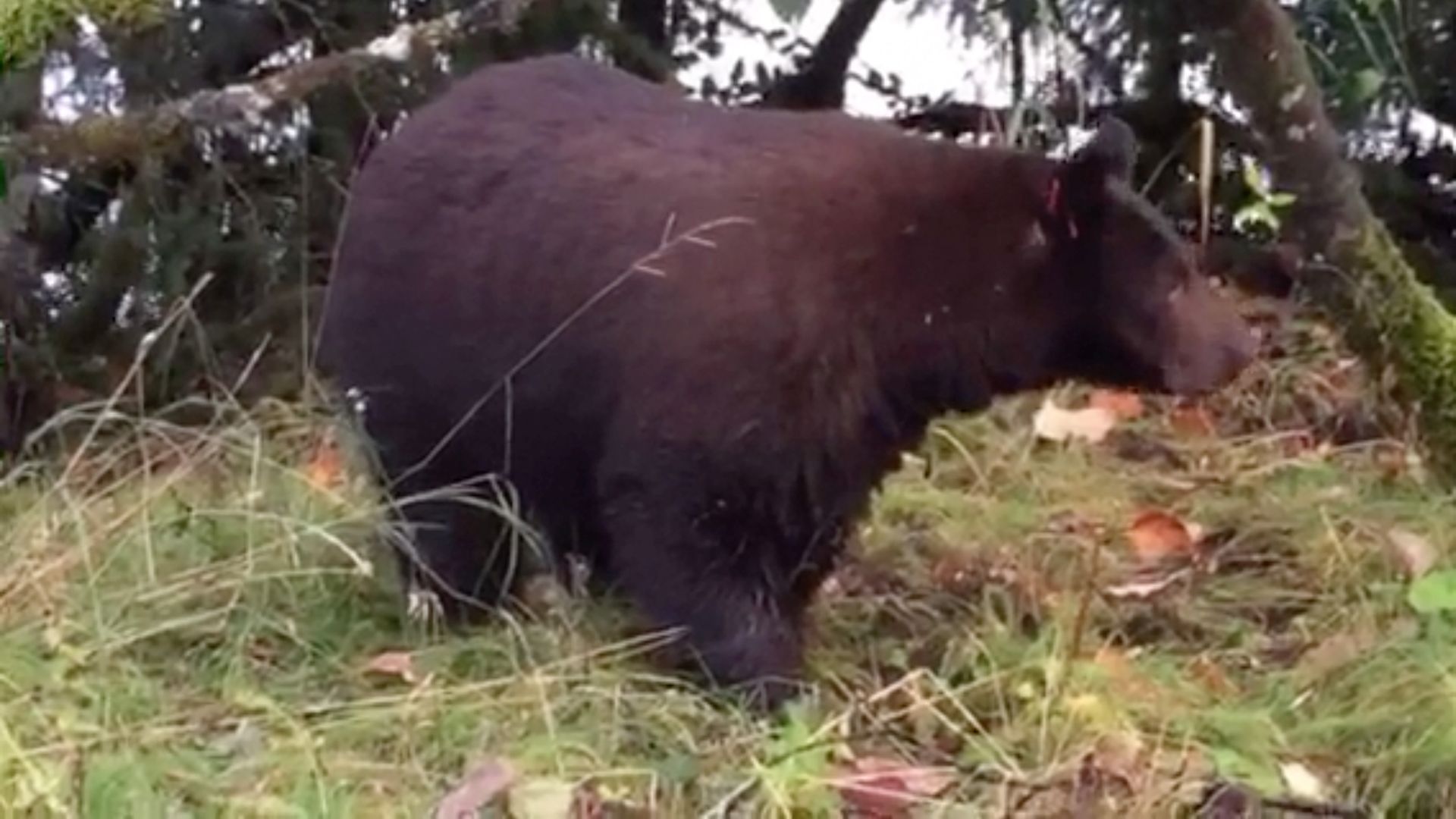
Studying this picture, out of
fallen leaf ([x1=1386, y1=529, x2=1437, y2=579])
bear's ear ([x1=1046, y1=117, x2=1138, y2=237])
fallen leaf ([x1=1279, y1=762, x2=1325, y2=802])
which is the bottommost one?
fallen leaf ([x1=1279, y1=762, x2=1325, y2=802])

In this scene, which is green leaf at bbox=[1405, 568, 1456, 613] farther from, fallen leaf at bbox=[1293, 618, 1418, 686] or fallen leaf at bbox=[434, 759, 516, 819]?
fallen leaf at bbox=[434, 759, 516, 819]

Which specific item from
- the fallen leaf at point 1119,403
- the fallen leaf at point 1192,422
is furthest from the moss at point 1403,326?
the fallen leaf at point 1119,403

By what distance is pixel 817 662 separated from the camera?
5.22 m

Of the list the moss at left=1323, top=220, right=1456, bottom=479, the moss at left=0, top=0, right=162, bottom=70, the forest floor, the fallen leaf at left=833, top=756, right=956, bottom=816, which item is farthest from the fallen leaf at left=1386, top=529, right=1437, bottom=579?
the moss at left=0, top=0, right=162, bottom=70

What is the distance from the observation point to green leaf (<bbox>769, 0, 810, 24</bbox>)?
495cm

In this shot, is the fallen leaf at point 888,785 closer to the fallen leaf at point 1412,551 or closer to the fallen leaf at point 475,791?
the fallen leaf at point 475,791

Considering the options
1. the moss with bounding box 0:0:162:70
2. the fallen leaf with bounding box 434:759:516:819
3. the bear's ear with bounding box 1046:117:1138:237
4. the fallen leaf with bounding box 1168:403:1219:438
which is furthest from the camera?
the fallen leaf with bounding box 1168:403:1219:438

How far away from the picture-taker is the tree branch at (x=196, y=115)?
629 centimetres

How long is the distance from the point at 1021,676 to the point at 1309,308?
8.80ft

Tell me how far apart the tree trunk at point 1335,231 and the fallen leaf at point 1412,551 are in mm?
177

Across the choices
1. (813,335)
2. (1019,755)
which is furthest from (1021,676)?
(813,335)

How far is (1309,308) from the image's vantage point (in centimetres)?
728

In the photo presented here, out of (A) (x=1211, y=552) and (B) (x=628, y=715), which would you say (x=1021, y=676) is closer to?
(B) (x=628, y=715)

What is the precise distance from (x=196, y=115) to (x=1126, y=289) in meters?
2.22
